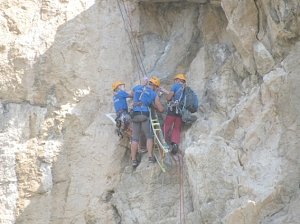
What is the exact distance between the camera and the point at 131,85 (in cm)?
1341

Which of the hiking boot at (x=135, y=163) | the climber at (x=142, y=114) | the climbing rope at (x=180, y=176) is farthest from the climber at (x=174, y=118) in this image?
the hiking boot at (x=135, y=163)

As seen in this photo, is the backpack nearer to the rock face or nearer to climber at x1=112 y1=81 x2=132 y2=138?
the rock face

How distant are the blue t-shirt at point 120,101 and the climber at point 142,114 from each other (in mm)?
231

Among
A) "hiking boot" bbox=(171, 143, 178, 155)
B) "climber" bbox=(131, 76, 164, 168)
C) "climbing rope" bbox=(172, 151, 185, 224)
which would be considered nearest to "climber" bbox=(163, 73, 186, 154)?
"hiking boot" bbox=(171, 143, 178, 155)

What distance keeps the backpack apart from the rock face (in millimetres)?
241

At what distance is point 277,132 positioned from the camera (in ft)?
33.7

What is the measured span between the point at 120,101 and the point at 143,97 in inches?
19.3

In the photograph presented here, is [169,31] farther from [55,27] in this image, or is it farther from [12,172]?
[12,172]

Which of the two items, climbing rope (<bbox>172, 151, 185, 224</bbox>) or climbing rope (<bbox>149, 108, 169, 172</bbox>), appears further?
climbing rope (<bbox>149, 108, 169, 172</bbox>)

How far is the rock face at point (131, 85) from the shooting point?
33.9 feet

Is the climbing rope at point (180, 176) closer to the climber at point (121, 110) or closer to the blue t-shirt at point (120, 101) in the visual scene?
the climber at point (121, 110)

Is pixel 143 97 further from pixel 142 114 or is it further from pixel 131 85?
pixel 131 85

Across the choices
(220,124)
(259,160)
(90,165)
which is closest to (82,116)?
(90,165)

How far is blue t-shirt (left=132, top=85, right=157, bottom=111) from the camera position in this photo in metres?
12.1
